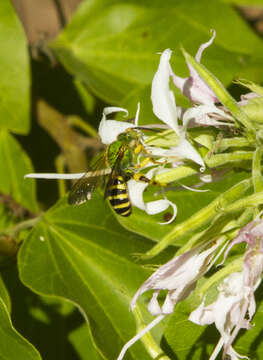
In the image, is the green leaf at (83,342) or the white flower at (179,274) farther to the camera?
the green leaf at (83,342)

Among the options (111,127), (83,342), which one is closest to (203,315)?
(111,127)

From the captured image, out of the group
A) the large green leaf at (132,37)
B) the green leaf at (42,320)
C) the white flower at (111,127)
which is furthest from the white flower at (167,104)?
the large green leaf at (132,37)

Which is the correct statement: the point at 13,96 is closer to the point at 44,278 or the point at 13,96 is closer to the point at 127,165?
the point at 44,278

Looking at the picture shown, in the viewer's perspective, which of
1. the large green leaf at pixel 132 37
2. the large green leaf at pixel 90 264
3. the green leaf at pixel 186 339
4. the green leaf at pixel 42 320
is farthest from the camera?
the large green leaf at pixel 132 37

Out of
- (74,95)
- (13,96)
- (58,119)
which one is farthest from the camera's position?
(74,95)

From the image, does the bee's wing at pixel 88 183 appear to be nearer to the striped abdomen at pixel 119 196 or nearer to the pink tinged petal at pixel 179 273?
the striped abdomen at pixel 119 196

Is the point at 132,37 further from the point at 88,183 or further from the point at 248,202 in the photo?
the point at 248,202

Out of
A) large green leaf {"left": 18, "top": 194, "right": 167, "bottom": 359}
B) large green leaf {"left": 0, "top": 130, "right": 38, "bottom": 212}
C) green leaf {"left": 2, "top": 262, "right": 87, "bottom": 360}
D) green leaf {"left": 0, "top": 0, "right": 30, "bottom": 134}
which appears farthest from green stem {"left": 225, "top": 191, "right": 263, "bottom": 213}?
green leaf {"left": 0, "top": 0, "right": 30, "bottom": 134}

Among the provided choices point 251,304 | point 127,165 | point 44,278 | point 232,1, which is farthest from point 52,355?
point 232,1
